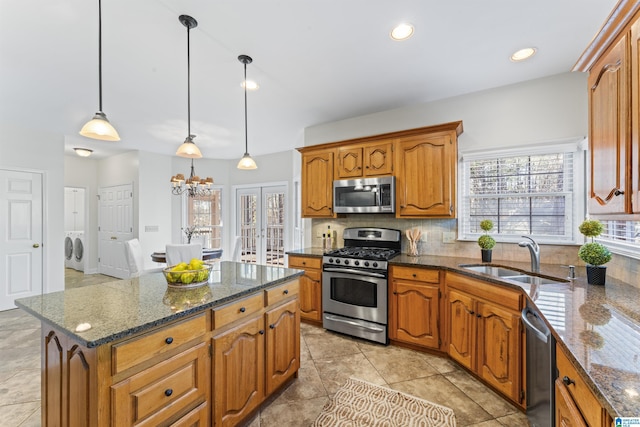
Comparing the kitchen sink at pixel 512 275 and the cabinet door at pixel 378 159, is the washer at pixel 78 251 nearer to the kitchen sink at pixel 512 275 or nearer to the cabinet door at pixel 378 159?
the cabinet door at pixel 378 159

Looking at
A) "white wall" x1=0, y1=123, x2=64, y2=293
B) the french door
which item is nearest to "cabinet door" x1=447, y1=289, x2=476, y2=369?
the french door

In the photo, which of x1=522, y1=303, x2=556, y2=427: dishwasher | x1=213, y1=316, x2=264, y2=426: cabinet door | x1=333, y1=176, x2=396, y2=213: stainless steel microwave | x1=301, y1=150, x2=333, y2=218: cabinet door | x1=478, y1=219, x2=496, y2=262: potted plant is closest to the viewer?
x1=522, y1=303, x2=556, y2=427: dishwasher

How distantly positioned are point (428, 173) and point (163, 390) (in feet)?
9.49

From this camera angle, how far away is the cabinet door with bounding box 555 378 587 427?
0.96 meters

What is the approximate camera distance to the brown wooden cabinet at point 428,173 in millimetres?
2889

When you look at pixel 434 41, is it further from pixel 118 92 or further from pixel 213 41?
pixel 118 92

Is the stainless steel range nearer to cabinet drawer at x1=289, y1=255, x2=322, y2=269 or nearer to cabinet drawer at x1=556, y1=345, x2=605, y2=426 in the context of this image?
cabinet drawer at x1=289, y1=255, x2=322, y2=269

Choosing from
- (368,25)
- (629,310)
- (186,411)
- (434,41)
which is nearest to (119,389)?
(186,411)

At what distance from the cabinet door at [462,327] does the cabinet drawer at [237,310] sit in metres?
1.74

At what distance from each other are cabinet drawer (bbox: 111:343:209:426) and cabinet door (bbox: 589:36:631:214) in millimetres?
2235

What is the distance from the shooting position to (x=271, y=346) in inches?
79.0

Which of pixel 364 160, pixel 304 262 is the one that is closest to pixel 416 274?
pixel 304 262

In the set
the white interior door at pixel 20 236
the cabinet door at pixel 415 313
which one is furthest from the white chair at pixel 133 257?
the cabinet door at pixel 415 313

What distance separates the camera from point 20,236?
4121mm
